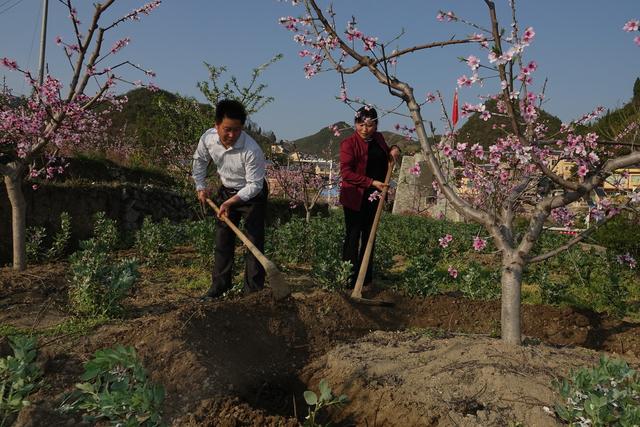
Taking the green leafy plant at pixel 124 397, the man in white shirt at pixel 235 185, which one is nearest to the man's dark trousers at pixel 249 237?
the man in white shirt at pixel 235 185

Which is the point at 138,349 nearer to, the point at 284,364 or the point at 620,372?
the point at 284,364

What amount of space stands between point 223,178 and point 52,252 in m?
2.87

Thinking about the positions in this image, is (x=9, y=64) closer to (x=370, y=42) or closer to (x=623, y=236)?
(x=370, y=42)

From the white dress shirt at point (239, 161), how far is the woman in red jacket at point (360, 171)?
0.82 m

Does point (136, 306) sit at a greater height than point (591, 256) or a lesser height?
lesser

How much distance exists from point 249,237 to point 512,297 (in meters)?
2.23

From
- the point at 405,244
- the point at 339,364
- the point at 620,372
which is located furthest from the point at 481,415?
the point at 405,244

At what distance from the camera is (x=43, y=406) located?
7.73ft

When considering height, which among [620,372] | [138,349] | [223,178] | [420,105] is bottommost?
[138,349]

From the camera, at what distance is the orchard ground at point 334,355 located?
244 cm

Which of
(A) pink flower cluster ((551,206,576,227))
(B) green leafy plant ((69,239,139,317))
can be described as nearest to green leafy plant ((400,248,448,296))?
(A) pink flower cluster ((551,206,576,227))

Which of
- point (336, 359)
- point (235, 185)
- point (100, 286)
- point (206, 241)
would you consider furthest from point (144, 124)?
point (336, 359)

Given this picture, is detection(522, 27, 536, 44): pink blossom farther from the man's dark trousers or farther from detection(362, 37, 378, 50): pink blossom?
the man's dark trousers

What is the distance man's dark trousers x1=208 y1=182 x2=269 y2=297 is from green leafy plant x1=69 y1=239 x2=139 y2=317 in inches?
28.9
